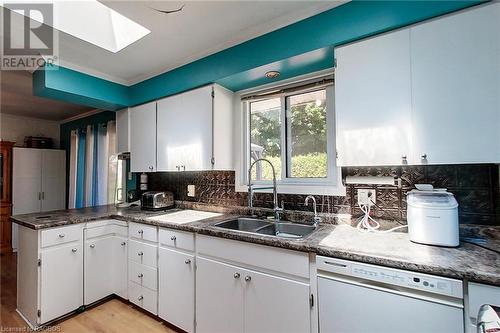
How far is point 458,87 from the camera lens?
1174 millimetres

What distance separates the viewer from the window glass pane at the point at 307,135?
1.94 metres

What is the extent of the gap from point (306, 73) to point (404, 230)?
4.51 ft

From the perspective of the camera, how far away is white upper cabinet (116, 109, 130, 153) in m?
2.82

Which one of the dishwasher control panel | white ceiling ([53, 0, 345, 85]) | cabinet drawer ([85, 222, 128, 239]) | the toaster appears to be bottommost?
cabinet drawer ([85, 222, 128, 239])

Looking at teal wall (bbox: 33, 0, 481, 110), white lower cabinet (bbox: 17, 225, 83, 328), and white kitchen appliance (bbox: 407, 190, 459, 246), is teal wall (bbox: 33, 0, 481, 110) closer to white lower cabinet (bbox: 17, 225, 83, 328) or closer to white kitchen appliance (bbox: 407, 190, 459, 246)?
white kitchen appliance (bbox: 407, 190, 459, 246)

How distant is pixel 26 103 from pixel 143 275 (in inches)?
144

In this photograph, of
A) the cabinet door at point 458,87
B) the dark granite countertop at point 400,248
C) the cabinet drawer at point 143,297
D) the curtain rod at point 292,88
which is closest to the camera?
the dark granite countertop at point 400,248

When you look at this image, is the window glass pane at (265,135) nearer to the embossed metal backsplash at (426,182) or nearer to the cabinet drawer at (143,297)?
the embossed metal backsplash at (426,182)

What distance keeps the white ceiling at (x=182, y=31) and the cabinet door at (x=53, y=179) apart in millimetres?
3055

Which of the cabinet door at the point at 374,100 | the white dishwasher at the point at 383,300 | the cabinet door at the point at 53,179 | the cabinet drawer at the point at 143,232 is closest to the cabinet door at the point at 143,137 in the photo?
the cabinet drawer at the point at 143,232

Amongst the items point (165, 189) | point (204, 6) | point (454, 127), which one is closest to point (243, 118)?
point (204, 6)

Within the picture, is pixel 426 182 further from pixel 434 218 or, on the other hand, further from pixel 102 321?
pixel 102 321

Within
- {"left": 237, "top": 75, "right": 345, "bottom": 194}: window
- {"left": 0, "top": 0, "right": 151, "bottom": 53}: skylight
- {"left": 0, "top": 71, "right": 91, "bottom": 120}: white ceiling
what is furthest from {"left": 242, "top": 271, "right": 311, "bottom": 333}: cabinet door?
{"left": 0, "top": 71, "right": 91, "bottom": 120}: white ceiling

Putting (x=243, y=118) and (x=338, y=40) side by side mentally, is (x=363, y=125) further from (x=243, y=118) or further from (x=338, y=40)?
(x=243, y=118)
